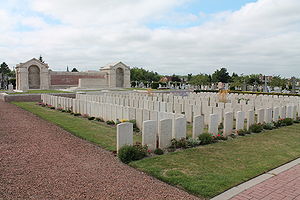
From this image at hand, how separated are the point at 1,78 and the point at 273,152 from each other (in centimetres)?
4443

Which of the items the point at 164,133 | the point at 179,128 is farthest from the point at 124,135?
the point at 179,128

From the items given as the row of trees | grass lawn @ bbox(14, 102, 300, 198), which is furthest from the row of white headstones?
the row of trees

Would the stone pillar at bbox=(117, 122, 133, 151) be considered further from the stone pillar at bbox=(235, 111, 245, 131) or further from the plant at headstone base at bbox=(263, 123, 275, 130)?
the plant at headstone base at bbox=(263, 123, 275, 130)

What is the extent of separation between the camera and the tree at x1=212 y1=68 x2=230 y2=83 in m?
58.1

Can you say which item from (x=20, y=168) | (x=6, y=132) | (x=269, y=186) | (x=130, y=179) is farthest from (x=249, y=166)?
(x=6, y=132)

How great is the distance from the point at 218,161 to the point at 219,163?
5.9 inches

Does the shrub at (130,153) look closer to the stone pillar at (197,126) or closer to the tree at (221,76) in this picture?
the stone pillar at (197,126)

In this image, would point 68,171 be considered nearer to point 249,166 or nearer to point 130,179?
point 130,179

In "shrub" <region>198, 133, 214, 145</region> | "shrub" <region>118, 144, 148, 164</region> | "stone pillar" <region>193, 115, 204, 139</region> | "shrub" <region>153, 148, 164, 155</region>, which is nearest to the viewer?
"shrub" <region>118, 144, 148, 164</region>

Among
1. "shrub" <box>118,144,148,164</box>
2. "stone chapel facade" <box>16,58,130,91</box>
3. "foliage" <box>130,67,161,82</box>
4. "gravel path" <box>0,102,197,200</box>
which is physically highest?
"foliage" <box>130,67,161,82</box>

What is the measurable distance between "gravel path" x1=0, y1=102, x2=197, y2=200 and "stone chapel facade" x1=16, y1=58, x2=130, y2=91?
29043 millimetres

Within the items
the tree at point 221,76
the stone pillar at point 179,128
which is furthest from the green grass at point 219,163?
the tree at point 221,76

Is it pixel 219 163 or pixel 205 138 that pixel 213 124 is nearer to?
pixel 205 138

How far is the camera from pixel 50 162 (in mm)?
5637
